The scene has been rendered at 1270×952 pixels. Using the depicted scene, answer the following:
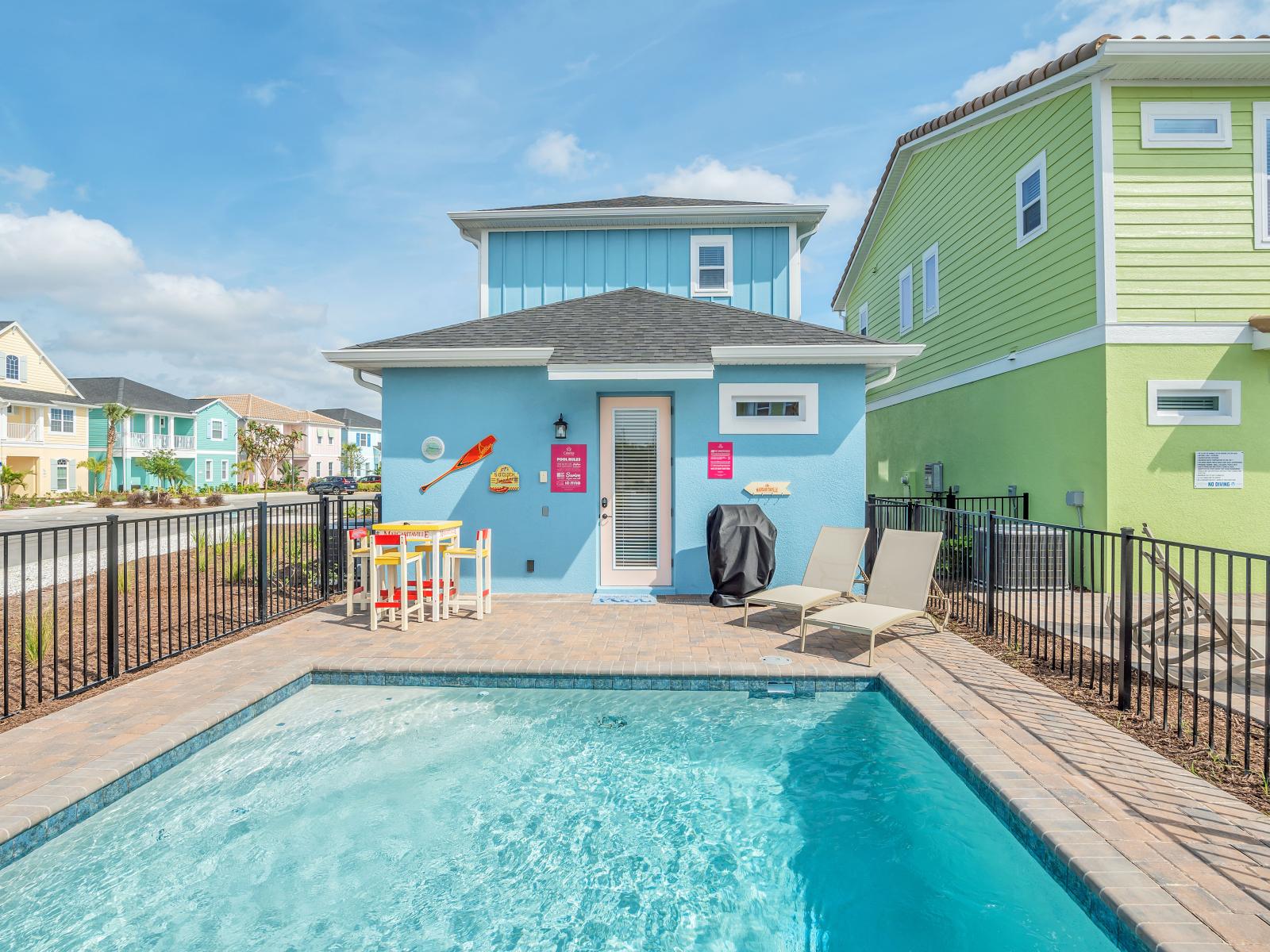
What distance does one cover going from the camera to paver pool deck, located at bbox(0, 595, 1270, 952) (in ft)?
8.77

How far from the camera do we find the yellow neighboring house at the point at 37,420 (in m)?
33.3

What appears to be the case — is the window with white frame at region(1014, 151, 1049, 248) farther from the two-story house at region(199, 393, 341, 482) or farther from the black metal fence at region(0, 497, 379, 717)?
the two-story house at region(199, 393, 341, 482)

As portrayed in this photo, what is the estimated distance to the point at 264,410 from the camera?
60625 millimetres

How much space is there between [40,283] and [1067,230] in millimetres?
101437

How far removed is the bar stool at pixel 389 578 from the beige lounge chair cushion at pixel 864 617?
4.28 meters

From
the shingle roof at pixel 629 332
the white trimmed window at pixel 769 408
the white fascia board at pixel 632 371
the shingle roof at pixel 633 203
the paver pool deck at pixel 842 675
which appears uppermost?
the shingle roof at pixel 633 203

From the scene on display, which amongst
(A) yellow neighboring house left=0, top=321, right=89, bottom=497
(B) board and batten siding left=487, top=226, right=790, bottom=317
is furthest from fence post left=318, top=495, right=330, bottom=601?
(A) yellow neighboring house left=0, top=321, right=89, bottom=497

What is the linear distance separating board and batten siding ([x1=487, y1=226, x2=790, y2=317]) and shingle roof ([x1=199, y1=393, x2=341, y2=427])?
5223 cm

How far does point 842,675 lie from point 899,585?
185 centimetres

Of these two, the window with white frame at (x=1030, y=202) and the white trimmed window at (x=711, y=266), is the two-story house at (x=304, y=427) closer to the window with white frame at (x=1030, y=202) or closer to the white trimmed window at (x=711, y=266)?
the white trimmed window at (x=711, y=266)

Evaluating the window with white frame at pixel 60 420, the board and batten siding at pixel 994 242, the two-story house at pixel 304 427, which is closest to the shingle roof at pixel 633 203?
the board and batten siding at pixel 994 242

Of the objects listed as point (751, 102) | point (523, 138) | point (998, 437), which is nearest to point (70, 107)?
point (523, 138)

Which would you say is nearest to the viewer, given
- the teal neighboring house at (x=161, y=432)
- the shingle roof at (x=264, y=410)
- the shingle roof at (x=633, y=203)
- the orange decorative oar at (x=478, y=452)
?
the orange decorative oar at (x=478, y=452)

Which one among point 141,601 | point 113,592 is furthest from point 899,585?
point 141,601
